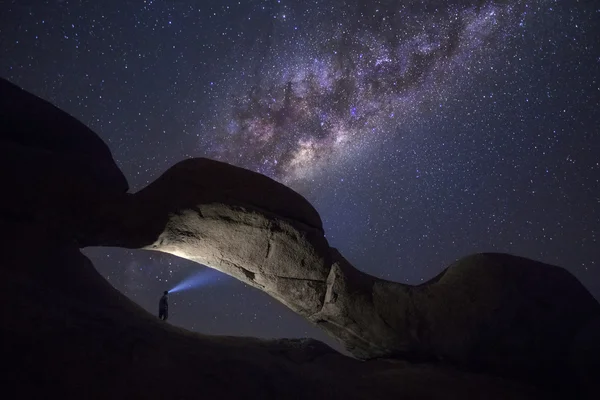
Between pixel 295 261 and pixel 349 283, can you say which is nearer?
pixel 295 261

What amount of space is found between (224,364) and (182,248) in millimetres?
2726

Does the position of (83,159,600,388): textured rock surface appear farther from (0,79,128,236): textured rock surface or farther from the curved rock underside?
(0,79,128,236): textured rock surface

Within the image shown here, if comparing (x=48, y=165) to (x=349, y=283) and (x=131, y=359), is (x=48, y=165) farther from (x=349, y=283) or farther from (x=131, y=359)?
(x=349, y=283)

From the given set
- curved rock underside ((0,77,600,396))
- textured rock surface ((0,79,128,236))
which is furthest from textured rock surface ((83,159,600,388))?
textured rock surface ((0,79,128,236))

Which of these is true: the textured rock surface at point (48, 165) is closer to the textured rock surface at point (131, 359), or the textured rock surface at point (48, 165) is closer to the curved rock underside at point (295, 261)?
the curved rock underside at point (295, 261)

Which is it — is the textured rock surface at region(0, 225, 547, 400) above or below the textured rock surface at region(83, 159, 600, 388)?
below

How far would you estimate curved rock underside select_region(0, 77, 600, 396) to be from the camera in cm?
521

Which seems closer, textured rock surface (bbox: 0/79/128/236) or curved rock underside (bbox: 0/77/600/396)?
textured rock surface (bbox: 0/79/128/236)

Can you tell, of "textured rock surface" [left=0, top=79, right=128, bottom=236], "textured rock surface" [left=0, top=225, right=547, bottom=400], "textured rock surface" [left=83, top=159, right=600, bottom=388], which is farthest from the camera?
"textured rock surface" [left=83, top=159, right=600, bottom=388]

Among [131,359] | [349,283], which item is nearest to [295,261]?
[349,283]

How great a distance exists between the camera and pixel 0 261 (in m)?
4.18

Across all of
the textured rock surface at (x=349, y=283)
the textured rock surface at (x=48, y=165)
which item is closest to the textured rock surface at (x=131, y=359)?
the textured rock surface at (x=48, y=165)

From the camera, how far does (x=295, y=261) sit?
627 cm

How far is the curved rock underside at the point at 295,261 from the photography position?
5211mm
